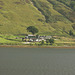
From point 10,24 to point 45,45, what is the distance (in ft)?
328

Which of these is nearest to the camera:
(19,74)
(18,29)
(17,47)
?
(19,74)

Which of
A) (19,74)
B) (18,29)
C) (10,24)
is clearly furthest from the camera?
(10,24)

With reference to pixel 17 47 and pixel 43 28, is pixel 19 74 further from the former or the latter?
pixel 43 28

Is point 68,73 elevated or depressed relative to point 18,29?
depressed

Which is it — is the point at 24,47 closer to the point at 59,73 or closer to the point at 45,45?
the point at 45,45

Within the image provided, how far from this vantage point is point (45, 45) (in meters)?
107

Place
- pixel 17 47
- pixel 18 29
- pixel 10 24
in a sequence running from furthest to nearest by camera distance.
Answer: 1. pixel 10 24
2. pixel 18 29
3. pixel 17 47

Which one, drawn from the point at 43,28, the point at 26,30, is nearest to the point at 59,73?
the point at 26,30

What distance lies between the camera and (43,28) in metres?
197

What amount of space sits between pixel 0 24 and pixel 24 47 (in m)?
94.9

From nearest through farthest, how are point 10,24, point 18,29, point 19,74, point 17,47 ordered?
1. point 19,74
2. point 17,47
3. point 18,29
4. point 10,24

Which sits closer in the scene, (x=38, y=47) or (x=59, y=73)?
(x=59, y=73)

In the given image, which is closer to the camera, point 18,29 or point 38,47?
point 38,47

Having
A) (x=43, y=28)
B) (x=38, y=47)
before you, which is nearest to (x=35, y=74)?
(x=38, y=47)
